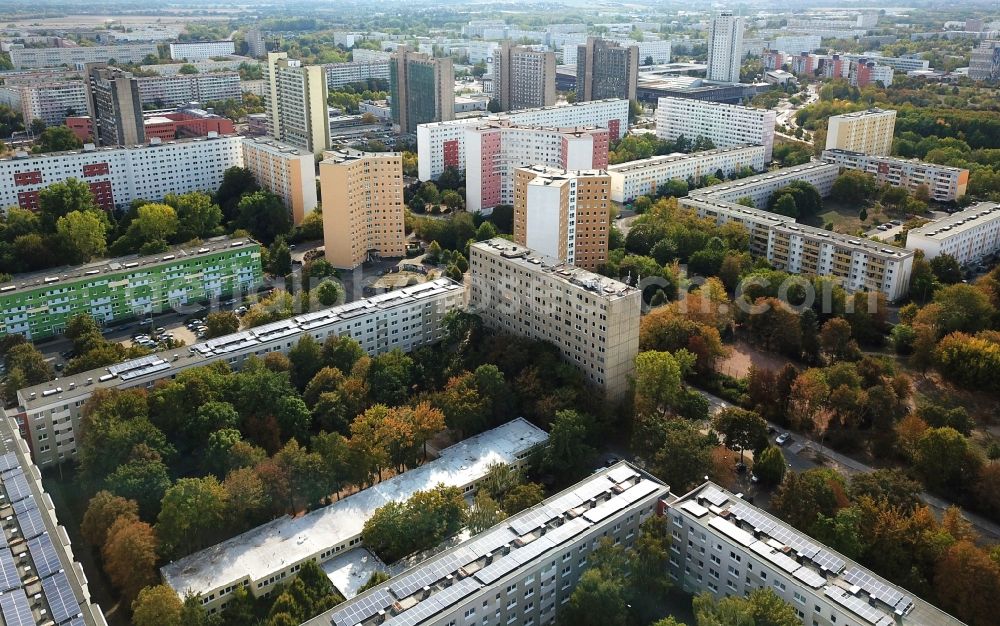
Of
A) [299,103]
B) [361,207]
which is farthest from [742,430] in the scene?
[299,103]

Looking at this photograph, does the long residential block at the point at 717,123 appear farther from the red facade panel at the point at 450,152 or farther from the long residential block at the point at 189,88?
the long residential block at the point at 189,88

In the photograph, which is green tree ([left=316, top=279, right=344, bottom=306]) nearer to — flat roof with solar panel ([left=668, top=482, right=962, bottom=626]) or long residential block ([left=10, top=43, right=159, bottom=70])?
flat roof with solar panel ([left=668, top=482, right=962, bottom=626])

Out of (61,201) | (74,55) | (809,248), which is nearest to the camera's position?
(809,248)

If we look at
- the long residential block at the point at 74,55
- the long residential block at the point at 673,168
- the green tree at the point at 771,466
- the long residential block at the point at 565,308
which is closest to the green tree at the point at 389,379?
the long residential block at the point at 565,308

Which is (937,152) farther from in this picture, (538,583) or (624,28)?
(624,28)

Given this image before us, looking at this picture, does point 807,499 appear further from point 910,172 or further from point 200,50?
point 200,50

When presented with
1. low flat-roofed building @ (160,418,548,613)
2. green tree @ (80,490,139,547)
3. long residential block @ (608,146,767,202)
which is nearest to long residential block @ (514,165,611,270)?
long residential block @ (608,146,767,202)
